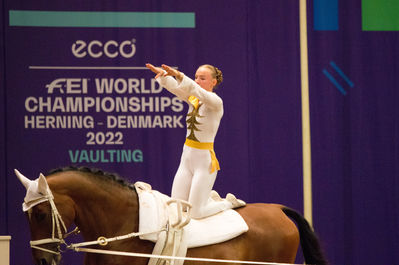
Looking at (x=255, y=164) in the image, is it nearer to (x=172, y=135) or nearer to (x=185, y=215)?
(x=172, y=135)

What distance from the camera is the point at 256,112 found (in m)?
5.92

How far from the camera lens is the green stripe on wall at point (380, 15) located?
240 inches

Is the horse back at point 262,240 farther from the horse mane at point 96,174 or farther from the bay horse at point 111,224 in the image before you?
the horse mane at point 96,174

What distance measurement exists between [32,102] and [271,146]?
8.08 feet

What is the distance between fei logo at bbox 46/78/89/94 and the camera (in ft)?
18.7

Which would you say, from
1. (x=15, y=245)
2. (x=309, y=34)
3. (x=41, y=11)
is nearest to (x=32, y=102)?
(x=41, y=11)

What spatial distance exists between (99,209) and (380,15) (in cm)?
432

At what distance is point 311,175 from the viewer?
600 centimetres

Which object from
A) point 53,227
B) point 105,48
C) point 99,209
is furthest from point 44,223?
point 105,48

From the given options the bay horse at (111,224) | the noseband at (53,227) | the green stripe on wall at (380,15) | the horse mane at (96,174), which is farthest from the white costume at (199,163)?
the green stripe on wall at (380,15)

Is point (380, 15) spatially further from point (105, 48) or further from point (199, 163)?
point (199, 163)

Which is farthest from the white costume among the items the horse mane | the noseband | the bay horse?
the noseband

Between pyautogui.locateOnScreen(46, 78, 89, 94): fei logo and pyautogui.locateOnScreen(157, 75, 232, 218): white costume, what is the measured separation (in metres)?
2.52

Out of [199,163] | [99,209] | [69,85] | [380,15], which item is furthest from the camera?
[380,15]
